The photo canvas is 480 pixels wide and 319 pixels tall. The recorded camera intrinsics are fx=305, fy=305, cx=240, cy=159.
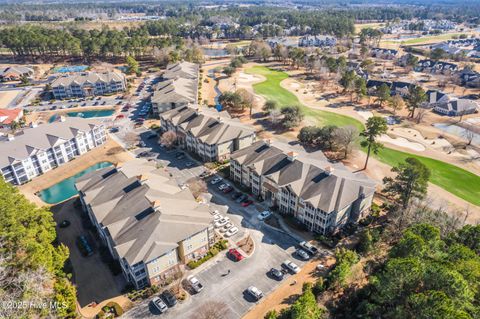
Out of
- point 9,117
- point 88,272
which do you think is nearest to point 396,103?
point 88,272

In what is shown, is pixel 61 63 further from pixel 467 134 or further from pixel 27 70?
pixel 467 134

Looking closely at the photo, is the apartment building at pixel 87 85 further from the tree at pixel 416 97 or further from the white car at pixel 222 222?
the tree at pixel 416 97

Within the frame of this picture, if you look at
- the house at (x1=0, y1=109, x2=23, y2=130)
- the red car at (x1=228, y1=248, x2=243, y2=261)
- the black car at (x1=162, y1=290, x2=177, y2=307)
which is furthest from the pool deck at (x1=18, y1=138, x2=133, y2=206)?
the red car at (x1=228, y1=248, x2=243, y2=261)

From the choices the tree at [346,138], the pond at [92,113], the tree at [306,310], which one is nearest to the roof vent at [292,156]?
the tree at [346,138]

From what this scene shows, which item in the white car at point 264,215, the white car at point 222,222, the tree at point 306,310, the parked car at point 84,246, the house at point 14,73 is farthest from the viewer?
the house at point 14,73

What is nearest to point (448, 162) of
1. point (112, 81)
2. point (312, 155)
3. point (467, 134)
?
point (467, 134)
